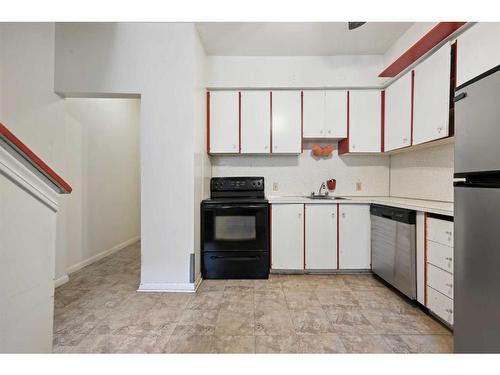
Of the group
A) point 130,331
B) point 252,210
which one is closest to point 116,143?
point 252,210

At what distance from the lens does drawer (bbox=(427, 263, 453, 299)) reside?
5.98 ft

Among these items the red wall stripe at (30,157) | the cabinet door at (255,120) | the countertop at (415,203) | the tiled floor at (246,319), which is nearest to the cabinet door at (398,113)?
the countertop at (415,203)

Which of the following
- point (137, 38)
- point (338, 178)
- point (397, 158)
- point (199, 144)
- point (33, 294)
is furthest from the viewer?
point (338, 178)

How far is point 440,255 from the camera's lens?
75.9 inches

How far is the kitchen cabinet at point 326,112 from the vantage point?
126 inches

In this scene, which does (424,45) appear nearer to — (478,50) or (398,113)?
(478,50)

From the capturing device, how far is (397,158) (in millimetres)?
3322

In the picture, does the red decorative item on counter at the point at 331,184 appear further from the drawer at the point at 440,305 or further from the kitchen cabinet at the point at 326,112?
the drawer at the point at 440,305

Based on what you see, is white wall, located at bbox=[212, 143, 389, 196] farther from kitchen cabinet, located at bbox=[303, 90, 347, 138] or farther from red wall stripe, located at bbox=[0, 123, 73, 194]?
red wall stripe, located at bbox=[0, 123, 73, 194]

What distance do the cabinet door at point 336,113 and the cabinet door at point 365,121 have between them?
73 mm

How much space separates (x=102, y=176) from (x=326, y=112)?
3191 millimetres

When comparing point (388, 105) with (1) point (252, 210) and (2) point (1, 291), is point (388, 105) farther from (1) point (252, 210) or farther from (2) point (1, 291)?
(2) point (1, 291)

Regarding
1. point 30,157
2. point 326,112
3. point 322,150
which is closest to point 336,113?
point 326,112

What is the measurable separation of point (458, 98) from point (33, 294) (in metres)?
2.26
